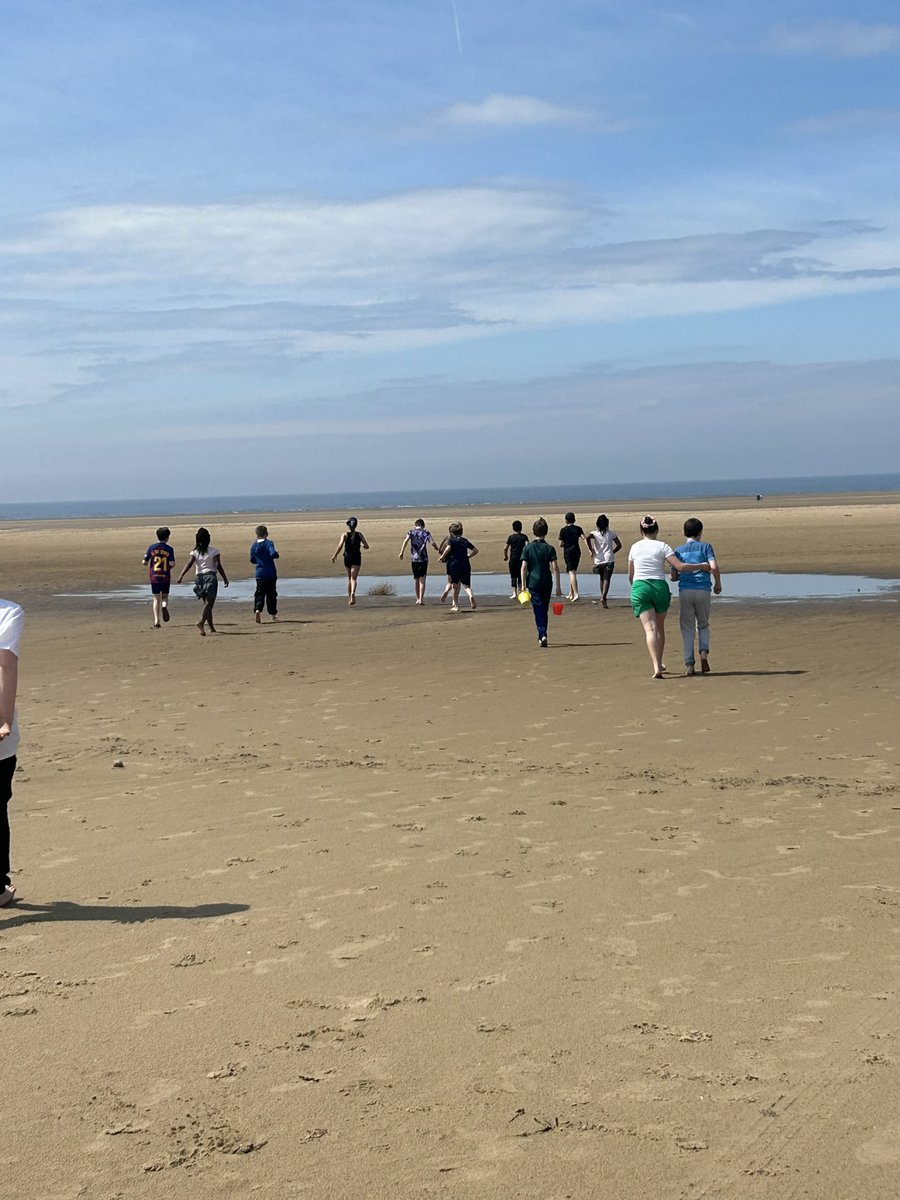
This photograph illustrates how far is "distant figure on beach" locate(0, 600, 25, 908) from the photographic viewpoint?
21.2 ft

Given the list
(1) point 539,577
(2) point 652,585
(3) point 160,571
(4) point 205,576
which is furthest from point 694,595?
(3) point 160,571

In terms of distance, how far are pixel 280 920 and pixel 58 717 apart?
7.49 meters

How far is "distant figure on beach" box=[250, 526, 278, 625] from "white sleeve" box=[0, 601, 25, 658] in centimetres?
1474

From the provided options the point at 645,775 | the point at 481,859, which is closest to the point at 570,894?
the point at 481,859

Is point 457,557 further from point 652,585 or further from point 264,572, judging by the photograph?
point 652,585

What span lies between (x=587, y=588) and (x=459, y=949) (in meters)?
23.9

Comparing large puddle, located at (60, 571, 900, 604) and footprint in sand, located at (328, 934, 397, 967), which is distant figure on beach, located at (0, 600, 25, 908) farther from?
large puddle, located at (60, 571, 900, 604)

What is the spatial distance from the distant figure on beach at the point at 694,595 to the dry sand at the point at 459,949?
4.55ft

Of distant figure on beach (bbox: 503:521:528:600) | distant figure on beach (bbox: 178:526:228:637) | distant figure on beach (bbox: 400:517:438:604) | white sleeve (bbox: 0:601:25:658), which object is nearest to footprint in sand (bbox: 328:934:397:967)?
white sleeve (bbox: 0:601:25:658)

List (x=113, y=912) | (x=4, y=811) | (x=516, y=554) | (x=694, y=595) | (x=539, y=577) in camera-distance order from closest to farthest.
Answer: (x=113, y=912), (x=4, y=811), (x=694, y=595), (x=539, y=577), (x=516, y=554)

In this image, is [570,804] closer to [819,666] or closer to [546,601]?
[819,666]

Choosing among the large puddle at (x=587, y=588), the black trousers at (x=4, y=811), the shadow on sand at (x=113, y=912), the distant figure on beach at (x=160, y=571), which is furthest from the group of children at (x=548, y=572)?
the black trousers at (x=4, y=811)

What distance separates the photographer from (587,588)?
96.9ft

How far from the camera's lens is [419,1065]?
4695 millimetres
